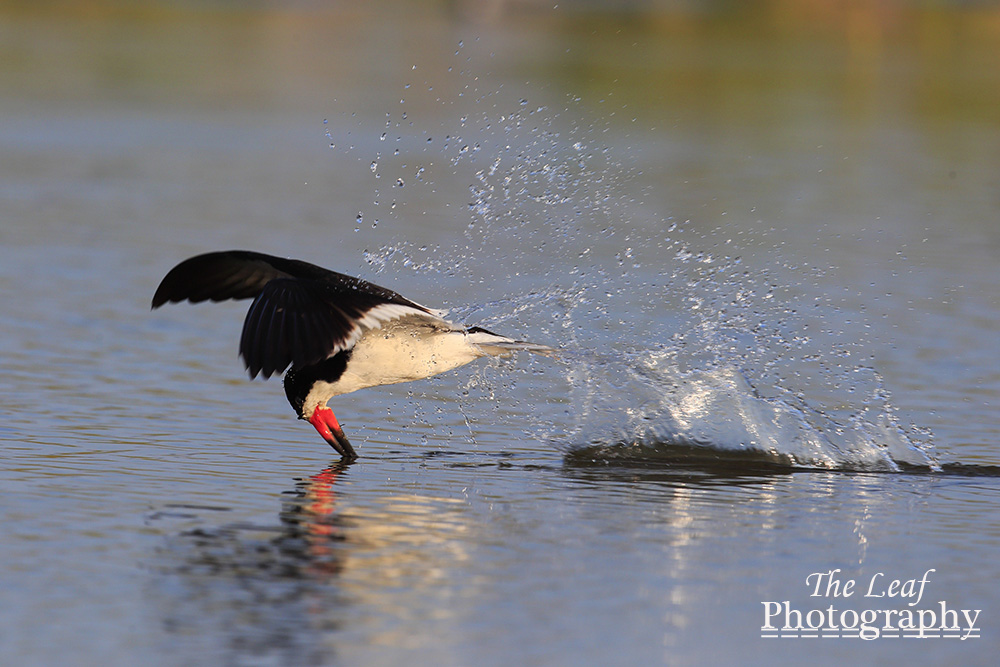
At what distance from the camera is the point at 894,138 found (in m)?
22.2

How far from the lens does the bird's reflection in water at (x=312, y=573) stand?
506 cm

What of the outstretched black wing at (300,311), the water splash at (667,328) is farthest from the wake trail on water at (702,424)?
the outstretched black wing at (300,311)

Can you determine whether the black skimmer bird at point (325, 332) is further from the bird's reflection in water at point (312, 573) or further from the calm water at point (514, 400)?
the bird's reflection in water at point (312, 573)

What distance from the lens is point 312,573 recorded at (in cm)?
572

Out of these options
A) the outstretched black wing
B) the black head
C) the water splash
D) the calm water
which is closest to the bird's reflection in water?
the calm water

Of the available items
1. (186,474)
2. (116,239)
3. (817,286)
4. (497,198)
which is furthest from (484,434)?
(497,198)

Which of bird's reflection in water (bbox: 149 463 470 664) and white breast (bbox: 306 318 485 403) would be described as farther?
white breast (bbox: 306 318 485 403)

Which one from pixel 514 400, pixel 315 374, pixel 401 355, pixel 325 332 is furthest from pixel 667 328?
pixel 325 332

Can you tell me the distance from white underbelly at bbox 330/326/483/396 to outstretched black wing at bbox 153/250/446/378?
0.12 metres

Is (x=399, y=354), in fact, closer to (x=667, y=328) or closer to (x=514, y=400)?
(x=514, y=400)

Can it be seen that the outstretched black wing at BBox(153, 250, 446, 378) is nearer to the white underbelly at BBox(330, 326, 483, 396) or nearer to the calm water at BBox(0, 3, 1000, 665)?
the white underbelly at BBox(330, 326, 483, 396)

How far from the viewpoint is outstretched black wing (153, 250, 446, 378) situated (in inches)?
270

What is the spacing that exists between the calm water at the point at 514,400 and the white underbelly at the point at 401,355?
393 millimetres

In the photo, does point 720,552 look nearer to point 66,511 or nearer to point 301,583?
point 301,583
